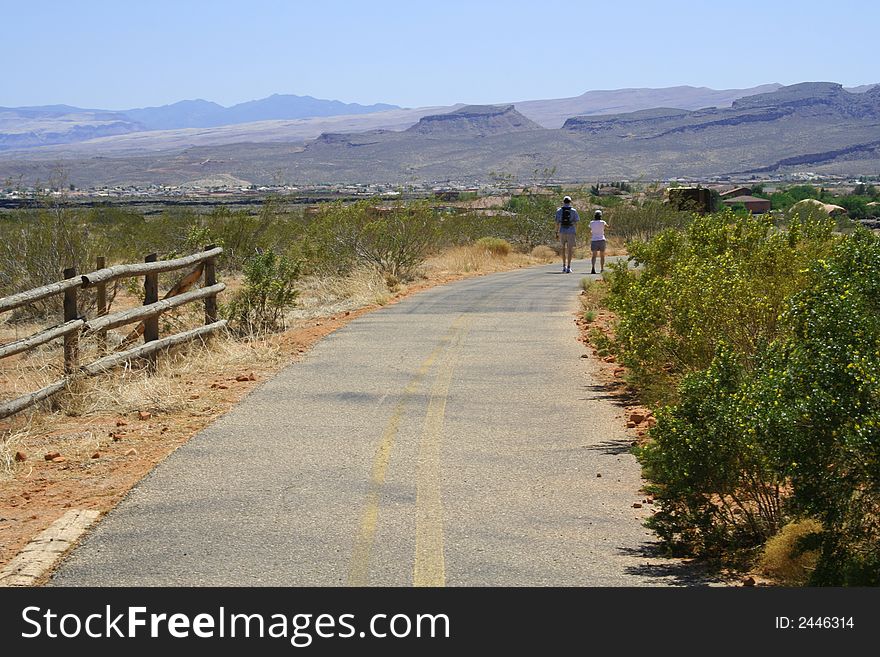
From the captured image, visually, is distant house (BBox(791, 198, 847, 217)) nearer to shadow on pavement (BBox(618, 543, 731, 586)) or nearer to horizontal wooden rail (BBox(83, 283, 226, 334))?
horizontal wooden rail (BBox(83, 283, 226, 334))

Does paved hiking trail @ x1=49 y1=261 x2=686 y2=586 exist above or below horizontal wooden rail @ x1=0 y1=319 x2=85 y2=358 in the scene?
below

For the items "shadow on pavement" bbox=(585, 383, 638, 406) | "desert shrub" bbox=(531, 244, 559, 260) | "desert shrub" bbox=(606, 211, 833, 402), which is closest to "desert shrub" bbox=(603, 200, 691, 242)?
"desert shrub" bbox=(531, 244, 559, 260)

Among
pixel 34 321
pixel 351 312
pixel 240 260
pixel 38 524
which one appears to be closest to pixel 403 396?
pixel 38 524

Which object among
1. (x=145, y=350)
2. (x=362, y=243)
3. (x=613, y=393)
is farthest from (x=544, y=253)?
(x=613, y=393)

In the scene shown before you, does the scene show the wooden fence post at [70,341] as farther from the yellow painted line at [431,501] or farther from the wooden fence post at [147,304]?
the yellow painted line at [431,501]

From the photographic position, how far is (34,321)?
2417 cm

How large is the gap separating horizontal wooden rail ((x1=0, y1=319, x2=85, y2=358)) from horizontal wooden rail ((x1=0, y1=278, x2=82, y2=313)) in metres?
0.32

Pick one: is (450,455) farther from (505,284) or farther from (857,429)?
(505,284)

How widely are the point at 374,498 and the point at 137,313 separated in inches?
249

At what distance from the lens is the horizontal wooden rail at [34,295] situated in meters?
11.0

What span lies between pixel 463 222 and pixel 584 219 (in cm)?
876

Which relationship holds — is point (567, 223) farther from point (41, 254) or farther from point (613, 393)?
point (613, 393)

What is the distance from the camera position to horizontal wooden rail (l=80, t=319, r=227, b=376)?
12.4m

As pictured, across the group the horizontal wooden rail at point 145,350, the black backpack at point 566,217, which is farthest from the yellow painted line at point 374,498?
the black backpack at point 566,217
